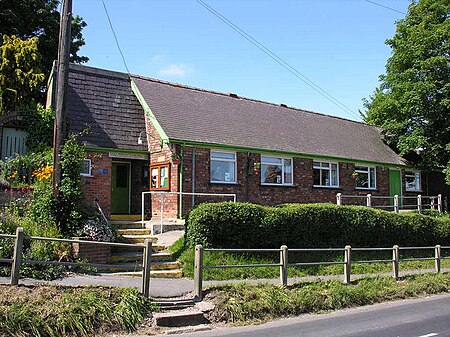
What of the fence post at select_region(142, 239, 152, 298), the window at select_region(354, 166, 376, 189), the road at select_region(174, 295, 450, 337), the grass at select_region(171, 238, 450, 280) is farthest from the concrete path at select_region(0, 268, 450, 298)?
the window at select_region(354, 166, 376, 189)

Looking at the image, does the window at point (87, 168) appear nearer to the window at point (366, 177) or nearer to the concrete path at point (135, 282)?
the concrete path at point (135, 282)

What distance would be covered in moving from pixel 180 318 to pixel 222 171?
34.8ft

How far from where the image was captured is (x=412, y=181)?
26.8 meters

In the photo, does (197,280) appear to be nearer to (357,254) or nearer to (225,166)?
(357,254)

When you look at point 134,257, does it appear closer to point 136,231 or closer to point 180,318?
point 136,231

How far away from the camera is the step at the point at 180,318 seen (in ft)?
26.5

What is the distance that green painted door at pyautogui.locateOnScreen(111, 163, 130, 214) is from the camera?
1855 cm

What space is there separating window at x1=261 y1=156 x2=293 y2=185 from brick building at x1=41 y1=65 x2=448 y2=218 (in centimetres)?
4

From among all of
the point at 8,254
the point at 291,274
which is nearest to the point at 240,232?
the point at 291,274

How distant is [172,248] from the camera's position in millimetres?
12703

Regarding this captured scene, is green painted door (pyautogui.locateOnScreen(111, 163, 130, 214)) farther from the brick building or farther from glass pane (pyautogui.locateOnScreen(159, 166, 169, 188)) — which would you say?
glass pane (pyautogui.locateOnScreen(159, 166, 169, 188))

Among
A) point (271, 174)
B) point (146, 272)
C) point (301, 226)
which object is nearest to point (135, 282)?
point (146, 272)

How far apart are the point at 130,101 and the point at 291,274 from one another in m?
11.3

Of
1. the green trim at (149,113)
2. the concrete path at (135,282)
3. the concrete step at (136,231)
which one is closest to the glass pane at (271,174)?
the green trim at (149,113)
